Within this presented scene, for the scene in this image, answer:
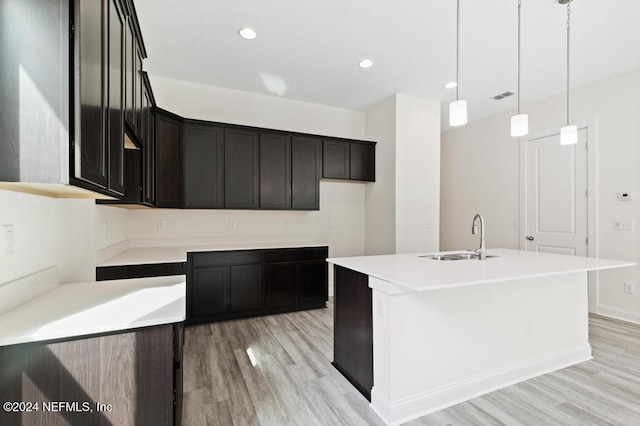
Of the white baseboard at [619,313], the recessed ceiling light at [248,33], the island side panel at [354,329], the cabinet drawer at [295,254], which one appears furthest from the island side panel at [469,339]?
the recessed ceiling light at [248,33]

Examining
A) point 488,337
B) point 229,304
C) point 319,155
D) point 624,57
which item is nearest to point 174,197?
point 229,304

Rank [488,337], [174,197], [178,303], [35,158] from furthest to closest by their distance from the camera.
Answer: [174,197], [488,337], [178,303], [35,158]

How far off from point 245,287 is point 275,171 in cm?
154

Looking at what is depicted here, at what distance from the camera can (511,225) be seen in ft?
15.5

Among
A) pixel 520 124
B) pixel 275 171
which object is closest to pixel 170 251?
pixel 275 171

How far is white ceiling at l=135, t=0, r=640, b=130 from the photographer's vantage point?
248 centimetres

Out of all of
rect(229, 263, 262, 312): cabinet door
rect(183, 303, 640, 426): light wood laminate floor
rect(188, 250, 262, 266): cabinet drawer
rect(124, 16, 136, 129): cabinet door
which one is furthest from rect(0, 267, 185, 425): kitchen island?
rect(229, 263, 262, 312): cabinet door

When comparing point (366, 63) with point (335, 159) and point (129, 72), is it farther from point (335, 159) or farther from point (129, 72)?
point (129, 72)

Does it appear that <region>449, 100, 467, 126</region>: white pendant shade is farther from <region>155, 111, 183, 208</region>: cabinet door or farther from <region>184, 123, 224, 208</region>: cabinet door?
<region>155, 111, 183, 208</region>: cabinet door

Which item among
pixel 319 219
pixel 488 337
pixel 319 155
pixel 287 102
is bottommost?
pixel 488 337

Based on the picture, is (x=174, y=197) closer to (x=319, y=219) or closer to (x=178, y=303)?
(x=319, y=219)

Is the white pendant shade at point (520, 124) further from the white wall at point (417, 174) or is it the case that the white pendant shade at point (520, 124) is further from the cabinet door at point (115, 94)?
the cabinet door at point (115, 94)

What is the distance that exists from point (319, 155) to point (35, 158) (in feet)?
11.6

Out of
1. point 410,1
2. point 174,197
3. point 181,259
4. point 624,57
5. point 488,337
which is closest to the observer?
point 488,337
